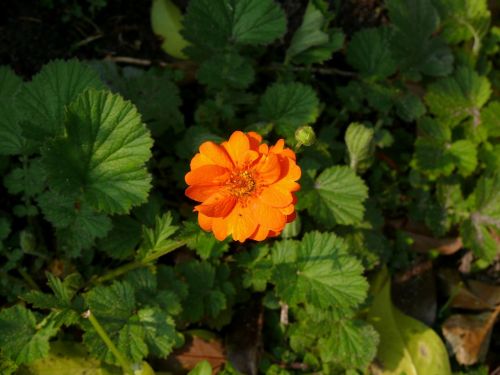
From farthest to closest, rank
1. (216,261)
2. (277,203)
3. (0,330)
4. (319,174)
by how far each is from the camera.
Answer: (319,174) → (216,261) → (0,330) → (277,203)

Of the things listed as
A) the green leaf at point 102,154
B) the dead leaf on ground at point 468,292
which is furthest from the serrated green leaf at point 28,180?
the dead leaf on ground at point 468,292

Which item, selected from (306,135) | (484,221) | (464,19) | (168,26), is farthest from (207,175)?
(464,19)

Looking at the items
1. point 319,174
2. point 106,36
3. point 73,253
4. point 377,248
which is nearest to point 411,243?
point 377,248

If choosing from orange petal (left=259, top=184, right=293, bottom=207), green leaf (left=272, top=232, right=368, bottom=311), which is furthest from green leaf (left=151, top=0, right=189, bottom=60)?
orange petal (left=259, top=184, right=293, bottom=207)

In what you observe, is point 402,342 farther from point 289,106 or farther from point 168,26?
point 168,26

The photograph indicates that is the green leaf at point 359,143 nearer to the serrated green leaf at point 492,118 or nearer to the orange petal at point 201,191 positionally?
the serrated green leaf at point 492,118

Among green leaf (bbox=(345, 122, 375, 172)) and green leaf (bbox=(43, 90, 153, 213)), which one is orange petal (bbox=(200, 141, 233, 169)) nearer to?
green leaf (bbox=(43, 90, 153, 213))

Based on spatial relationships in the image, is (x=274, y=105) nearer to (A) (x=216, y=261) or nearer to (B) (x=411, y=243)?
(A) (x=216, y=261)
